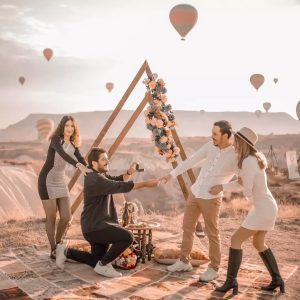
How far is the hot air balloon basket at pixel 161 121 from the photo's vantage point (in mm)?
7242

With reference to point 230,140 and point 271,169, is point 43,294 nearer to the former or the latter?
point 230,140

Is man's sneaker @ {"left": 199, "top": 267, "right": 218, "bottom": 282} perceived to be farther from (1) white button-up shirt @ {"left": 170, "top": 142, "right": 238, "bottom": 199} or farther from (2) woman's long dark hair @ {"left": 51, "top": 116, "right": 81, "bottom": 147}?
(2) woman's long dark hair @ {"left": 51, "top": 116, "right": 81, "bottom": 147}

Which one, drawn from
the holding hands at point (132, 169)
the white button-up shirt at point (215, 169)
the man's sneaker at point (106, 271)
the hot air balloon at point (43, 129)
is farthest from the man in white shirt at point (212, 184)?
the hot air balloon at point (43, 129)

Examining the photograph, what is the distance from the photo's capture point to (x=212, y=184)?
558 centimetres

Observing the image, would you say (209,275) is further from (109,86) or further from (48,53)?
(109,86)

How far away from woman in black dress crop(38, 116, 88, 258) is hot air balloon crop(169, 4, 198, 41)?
21.0 m

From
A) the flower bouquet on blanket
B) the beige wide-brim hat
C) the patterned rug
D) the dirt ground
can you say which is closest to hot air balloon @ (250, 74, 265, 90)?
the dirt ground

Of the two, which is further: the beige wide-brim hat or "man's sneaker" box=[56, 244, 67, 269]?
"man's sneaker" box=[56, 244, 67, 269]

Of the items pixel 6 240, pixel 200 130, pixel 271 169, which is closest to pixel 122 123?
pixel 200 130

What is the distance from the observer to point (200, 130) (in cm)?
17050

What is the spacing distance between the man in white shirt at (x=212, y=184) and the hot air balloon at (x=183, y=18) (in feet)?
71.0

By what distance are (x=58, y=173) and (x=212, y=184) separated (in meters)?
2.44

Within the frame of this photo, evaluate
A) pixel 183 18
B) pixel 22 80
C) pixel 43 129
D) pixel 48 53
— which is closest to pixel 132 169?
pixel 183 18

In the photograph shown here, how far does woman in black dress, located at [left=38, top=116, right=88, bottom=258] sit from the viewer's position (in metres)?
6.35
